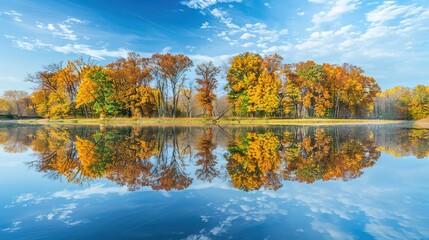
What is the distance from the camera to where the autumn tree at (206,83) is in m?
53.9

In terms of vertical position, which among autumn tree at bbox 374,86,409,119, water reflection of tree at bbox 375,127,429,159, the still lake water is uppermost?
autumn tree at bbox 374,86,409,119

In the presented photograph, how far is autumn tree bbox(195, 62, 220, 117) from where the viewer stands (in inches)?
2121

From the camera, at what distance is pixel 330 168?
8.76 m

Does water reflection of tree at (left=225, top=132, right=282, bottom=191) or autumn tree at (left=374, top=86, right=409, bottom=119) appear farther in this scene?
autumn tree at (left=374, top=86, right=409, bottom=119)

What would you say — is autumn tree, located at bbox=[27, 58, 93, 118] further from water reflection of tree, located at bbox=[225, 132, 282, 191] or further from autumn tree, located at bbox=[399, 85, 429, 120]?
autumn tree, located at bbox=[399, 85, 429, 120]

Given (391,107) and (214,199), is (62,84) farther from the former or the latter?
(391,107)

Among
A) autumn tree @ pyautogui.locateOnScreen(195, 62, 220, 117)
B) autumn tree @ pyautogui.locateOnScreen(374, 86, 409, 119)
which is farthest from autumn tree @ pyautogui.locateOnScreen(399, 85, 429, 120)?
autumn tree @ pyautogui.locateOnScreen(195, 62, 220, 117)

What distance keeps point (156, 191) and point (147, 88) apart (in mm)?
51392

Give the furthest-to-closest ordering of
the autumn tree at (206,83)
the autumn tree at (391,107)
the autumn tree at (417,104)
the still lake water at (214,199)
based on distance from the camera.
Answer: the autumn tree at (391,107)
the autumn tree at (417,104)
the autumn tree at (206,83)
the still lake water at (214,199)

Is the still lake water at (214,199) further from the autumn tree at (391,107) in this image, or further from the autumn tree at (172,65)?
the autumn tree at (391,107)

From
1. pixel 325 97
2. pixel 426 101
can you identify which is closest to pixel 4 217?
pixel 325 97

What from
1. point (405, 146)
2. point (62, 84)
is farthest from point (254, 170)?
point (62, 84)

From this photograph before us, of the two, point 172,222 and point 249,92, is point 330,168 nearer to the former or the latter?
point 172,222

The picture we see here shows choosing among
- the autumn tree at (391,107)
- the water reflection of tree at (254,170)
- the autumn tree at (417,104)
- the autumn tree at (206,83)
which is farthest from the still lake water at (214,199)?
the autumn tree at (391,107)
